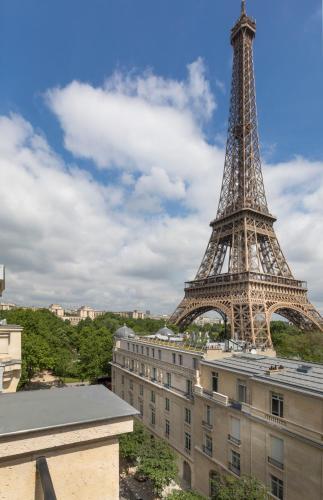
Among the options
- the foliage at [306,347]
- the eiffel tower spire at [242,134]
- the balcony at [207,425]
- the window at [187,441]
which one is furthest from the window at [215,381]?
the eiffel tower spire at [242,134]

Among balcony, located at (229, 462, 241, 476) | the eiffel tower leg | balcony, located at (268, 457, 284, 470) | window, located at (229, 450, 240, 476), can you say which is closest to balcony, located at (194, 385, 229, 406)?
window, located at (229, 450, 240, 476)

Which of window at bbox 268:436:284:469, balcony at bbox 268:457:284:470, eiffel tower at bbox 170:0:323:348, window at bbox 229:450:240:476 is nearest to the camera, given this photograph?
balcony at bbox 268:457:284:470

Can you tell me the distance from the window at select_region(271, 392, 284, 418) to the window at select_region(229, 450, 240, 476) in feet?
16.9

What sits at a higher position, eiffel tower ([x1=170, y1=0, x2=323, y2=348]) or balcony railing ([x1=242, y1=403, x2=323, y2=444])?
eiffel tower ([x1=170, y1=0, x2=323, y2=348])

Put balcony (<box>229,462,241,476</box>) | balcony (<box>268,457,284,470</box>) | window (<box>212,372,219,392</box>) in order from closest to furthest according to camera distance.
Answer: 1. balcony (<box>268,457,284,470</box>)
2. balcony (<box>229,462,241,476</box>)
3. window (<box>212,372,219,392</box>)

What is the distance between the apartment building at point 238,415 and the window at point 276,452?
5 cm

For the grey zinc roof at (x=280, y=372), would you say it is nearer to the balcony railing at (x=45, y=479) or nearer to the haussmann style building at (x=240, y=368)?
the haussmann style building at (x=240, y=368)

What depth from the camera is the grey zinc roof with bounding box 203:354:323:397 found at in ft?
59.9

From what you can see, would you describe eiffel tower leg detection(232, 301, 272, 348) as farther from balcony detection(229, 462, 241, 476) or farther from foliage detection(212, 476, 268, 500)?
foliage detection(212, 476, 268, 500)

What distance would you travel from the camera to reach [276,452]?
1888 cm

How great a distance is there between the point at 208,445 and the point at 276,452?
312 inches

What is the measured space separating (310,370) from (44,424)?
21.4 m

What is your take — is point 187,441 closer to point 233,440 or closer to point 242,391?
point 233,440

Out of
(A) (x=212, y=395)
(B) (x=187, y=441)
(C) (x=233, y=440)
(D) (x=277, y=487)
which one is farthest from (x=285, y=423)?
(B) (x=187, y=441)
